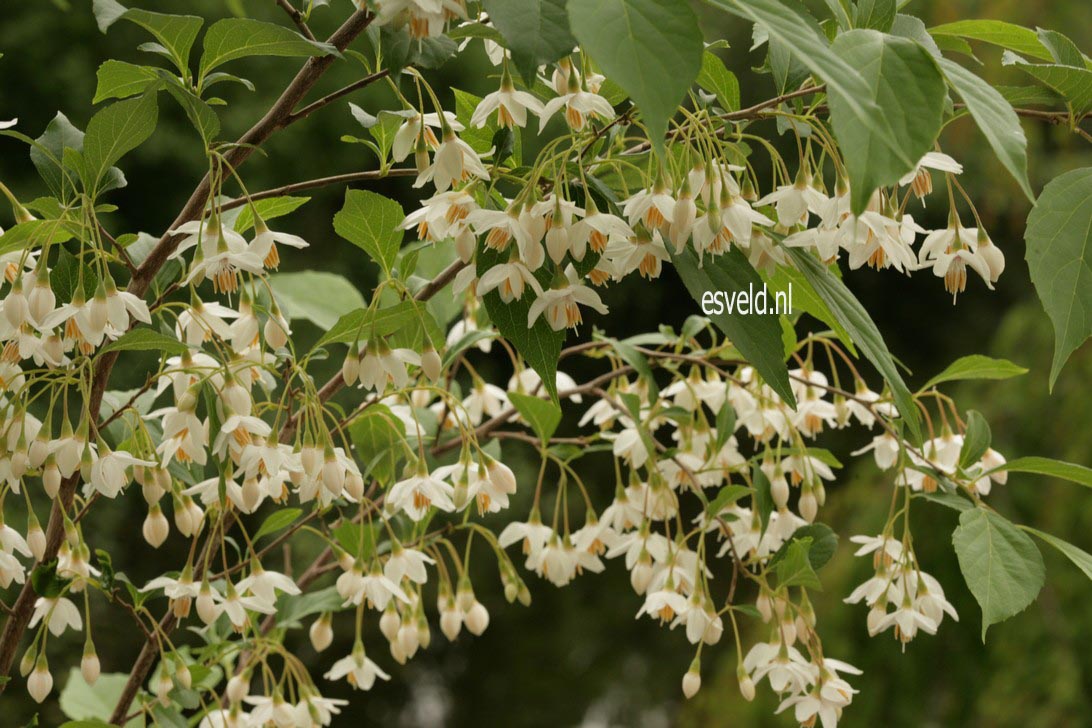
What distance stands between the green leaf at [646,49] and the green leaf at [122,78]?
0.84 ft

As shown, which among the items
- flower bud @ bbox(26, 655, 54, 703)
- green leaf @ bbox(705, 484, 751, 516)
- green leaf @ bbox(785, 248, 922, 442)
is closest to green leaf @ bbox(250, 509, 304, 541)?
flower bud @ bbox(26, 655, 54, 703)

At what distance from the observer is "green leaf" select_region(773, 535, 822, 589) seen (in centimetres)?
61

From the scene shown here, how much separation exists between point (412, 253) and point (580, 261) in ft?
0.51

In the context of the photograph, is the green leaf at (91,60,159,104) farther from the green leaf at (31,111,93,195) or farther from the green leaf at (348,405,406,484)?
the green leaf at (348,405,406,484)

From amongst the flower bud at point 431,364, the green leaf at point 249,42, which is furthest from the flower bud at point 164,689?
the green leaf at point 249,42

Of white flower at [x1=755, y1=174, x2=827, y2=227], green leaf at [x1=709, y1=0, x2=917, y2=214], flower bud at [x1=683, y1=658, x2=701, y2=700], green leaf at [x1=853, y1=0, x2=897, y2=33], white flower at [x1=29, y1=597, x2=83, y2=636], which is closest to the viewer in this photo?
Answer: green leaf at [x1=709, y1=0, x2=917, y2=214]

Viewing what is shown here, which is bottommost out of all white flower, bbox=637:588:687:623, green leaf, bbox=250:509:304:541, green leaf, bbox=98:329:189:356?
white flower, bbox=637:588:687:623

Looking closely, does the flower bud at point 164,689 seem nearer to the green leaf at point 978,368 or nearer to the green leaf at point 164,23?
the green leaf at point 164,23

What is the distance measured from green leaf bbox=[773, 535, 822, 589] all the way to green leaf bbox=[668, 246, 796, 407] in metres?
0.18

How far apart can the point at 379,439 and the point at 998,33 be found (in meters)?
0.43

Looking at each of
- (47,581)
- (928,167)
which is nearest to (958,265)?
(928,167)

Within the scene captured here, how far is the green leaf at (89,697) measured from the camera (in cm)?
83

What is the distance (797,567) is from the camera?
0.62 metres

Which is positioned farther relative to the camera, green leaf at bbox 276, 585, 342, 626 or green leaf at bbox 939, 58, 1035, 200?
green leaf at bbox 276, 585, 342, 626
